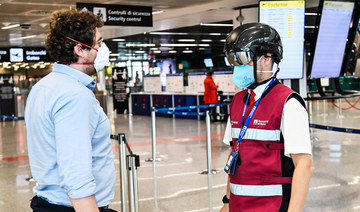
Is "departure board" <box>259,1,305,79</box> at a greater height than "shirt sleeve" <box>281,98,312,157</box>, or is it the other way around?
"departure board" <box>259,1,305,79</box>

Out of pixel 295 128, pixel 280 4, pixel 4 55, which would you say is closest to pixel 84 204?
pixel 295 128

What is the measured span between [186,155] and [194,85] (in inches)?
358

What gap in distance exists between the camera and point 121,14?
10.9m

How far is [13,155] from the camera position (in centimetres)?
1072

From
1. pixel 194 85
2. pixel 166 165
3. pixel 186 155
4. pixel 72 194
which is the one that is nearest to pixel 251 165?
pixel 72 194

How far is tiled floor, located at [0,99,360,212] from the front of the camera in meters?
5.98

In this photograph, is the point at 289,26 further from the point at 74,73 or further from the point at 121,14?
the point at 74,73

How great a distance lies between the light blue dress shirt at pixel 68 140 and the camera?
191cm

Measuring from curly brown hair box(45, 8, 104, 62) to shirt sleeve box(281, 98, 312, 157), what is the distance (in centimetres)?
91

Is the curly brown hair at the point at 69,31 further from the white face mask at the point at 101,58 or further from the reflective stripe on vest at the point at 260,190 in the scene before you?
the reflective stripe on vest at the point at 260,190

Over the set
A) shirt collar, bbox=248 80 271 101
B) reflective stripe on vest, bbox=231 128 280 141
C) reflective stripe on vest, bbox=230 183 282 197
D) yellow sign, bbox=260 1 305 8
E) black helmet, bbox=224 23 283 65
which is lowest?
reflective stripe on vest, bbox=230 183 282 197

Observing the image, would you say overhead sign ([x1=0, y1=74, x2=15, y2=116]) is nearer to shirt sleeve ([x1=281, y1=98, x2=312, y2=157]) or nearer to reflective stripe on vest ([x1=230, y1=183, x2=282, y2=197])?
reflective stripe on vest ([x1=230, y1=183, x2=282, y2=197])

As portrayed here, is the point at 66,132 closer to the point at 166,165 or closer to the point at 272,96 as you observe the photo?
A: the point at 272,96

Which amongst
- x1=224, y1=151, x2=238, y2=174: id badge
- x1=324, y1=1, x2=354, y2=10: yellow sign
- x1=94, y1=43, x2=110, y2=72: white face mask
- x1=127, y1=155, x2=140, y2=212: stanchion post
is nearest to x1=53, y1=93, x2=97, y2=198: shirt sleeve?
x1=94, y1=43, x2=110, y2=72: white face mask
